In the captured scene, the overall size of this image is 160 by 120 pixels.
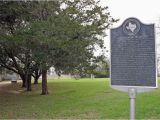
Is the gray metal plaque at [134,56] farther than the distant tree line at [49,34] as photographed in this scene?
No

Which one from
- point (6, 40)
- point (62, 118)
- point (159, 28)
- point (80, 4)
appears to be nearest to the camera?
point (62, 118)

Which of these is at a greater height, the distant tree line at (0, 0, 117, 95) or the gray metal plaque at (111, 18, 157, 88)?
the distant tree line at (0, 0, 117, 95)

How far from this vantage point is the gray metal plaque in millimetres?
8609

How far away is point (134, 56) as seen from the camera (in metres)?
8.68

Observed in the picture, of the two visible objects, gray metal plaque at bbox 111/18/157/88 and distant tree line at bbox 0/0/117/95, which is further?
distant tree line at bbox 0/0/117/95

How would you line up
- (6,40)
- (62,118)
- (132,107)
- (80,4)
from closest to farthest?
1. (132,107)
2. (62,118)
3. (6,40)
4. (80,4)

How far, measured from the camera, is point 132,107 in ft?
28.4

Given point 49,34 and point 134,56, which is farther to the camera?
point 49,34

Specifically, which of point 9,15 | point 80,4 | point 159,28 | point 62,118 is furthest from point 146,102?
point 80,4

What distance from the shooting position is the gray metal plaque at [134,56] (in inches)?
339

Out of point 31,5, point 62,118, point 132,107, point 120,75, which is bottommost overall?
point 62,118

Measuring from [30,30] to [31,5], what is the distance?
6.23ft

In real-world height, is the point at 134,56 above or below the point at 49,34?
below

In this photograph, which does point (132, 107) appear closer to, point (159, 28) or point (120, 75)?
point (120, 75)
